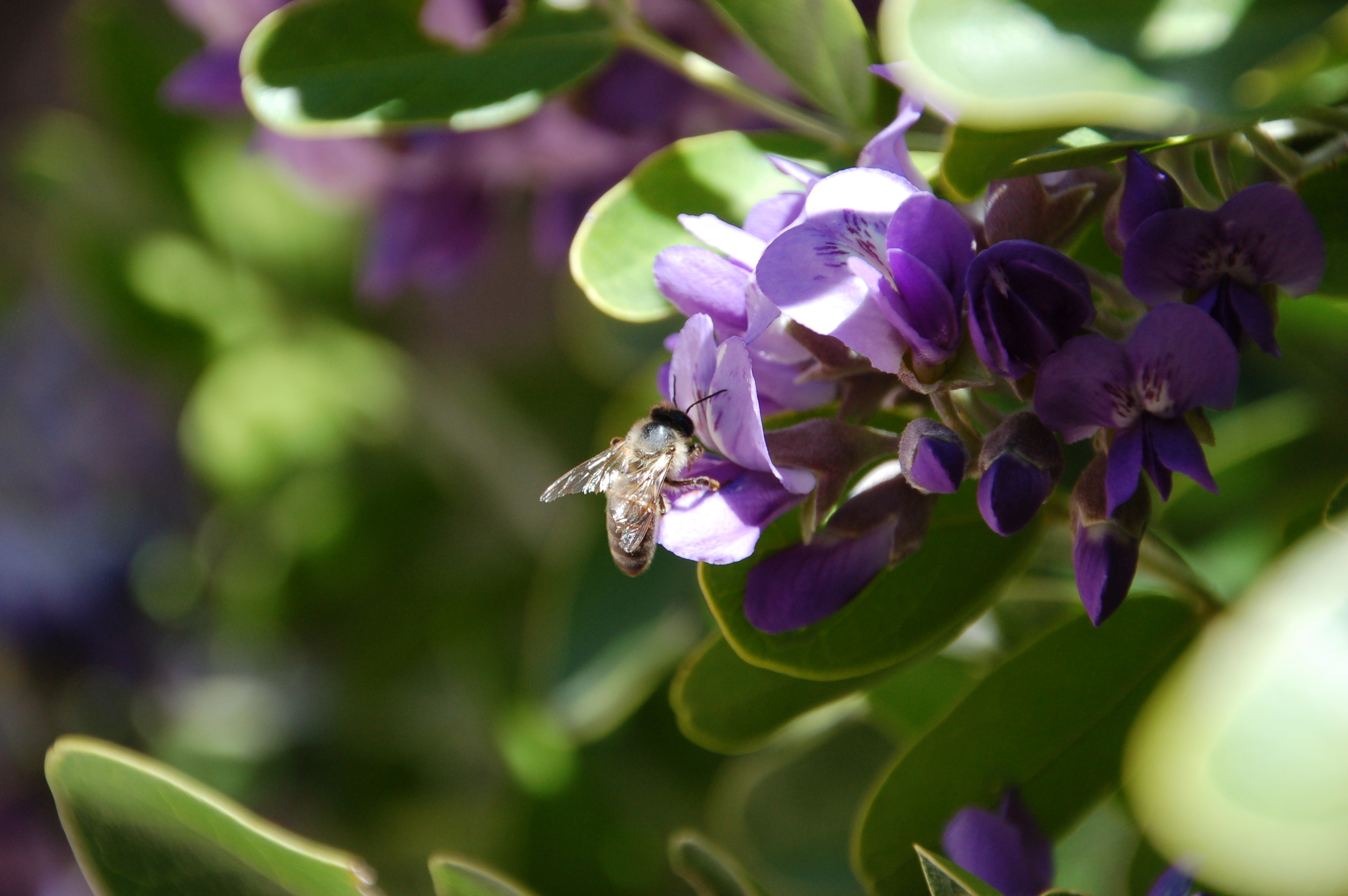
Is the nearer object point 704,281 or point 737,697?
point 704,281

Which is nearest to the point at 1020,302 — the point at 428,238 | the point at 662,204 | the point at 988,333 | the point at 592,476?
the point at 988,333

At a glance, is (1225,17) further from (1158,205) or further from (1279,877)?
(1279,877)

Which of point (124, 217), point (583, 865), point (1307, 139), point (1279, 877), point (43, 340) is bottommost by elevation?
point (583, 865)

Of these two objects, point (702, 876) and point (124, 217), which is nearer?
point (702, 876)

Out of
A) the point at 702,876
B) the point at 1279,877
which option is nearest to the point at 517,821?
the point at 702,876

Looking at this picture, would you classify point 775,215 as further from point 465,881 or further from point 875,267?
point 465,881

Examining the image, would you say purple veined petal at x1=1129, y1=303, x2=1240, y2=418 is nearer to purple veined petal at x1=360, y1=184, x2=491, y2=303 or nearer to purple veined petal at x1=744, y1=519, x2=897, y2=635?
purple veined petal at x1=744, y1=519, x2=897, y2=635
